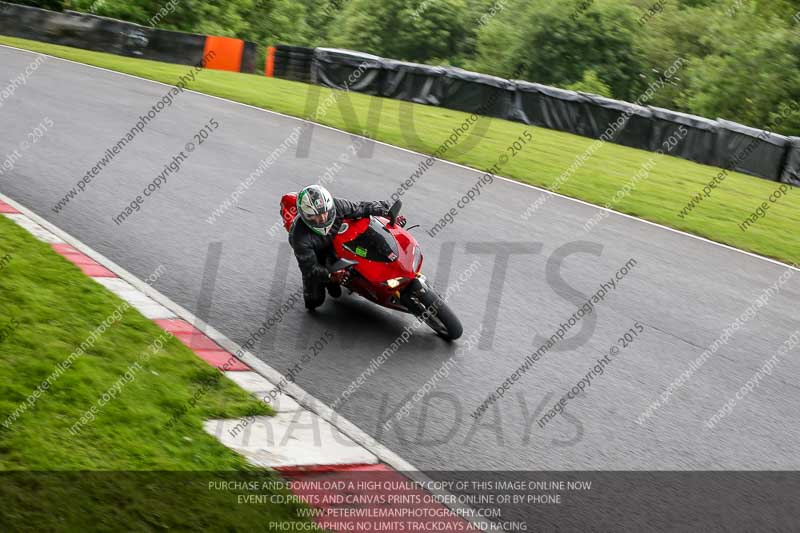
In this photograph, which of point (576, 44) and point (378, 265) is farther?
point (576, 44)

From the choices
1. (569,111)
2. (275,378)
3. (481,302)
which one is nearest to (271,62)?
(569,111)

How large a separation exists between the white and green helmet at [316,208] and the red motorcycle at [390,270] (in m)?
0.29

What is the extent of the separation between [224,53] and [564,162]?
18.2m

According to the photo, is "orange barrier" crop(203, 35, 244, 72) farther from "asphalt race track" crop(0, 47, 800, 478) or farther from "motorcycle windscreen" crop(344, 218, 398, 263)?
"motorcycle windscreen" crop(344, 218, 398, 263)

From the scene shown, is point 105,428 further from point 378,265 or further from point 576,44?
point 576,44

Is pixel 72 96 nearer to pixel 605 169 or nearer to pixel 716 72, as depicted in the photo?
pixel 605 169

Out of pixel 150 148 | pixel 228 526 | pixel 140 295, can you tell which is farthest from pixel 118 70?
pixel 228 526

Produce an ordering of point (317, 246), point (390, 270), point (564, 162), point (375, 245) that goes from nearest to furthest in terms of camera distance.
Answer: point (390, 270) → point (375, 245) → point (317, 246) → point (564, 162)

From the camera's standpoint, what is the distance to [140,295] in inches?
343

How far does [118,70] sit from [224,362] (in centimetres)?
2184

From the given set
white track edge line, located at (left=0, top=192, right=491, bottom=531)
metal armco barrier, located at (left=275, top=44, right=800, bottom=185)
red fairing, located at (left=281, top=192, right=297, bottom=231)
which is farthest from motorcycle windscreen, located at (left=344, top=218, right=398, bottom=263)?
metal armco barrier, located at (left=275, top=44, right=800, bottom=185)

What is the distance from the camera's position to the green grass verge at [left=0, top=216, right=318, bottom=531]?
16.1 ft

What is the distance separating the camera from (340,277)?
8.89 m

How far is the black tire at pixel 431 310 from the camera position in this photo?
858 centimetres
